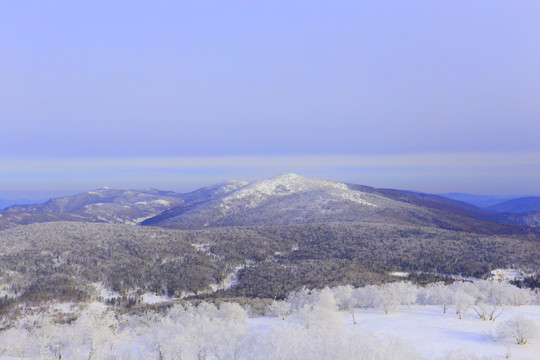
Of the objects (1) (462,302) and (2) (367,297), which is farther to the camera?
(2) (367,297)

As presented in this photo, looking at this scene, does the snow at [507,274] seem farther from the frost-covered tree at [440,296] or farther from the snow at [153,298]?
the snow at [153,298]

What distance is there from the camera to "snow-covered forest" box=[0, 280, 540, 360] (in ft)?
149

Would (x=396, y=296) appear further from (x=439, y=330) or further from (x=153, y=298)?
(x=153, y=298)

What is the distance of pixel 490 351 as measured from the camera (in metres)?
54.8

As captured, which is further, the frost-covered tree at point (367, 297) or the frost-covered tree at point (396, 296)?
the frost-covered tree at point (367, 297)

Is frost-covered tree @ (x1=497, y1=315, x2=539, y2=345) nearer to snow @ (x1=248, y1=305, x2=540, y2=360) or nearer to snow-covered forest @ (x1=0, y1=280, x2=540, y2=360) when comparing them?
snow-covered forest @ (x1=0, y1=280, x2=540, y2=360)

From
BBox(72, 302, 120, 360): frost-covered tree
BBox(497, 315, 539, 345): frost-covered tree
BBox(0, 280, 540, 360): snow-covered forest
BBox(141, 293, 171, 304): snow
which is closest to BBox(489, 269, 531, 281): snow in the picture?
BBox(0, 280, 540, 360): snow-covered forest

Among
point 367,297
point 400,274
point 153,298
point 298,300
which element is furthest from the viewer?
point 400,274

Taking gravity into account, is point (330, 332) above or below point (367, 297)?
above

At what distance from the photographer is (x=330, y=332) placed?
47969mm

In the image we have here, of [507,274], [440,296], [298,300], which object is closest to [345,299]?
[298,300]

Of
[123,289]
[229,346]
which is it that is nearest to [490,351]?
[229,346]

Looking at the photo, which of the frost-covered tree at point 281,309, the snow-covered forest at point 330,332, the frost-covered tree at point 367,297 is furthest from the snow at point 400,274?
the frost-covered tree at point 281,309

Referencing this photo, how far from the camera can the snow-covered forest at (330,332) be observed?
4555 cm
